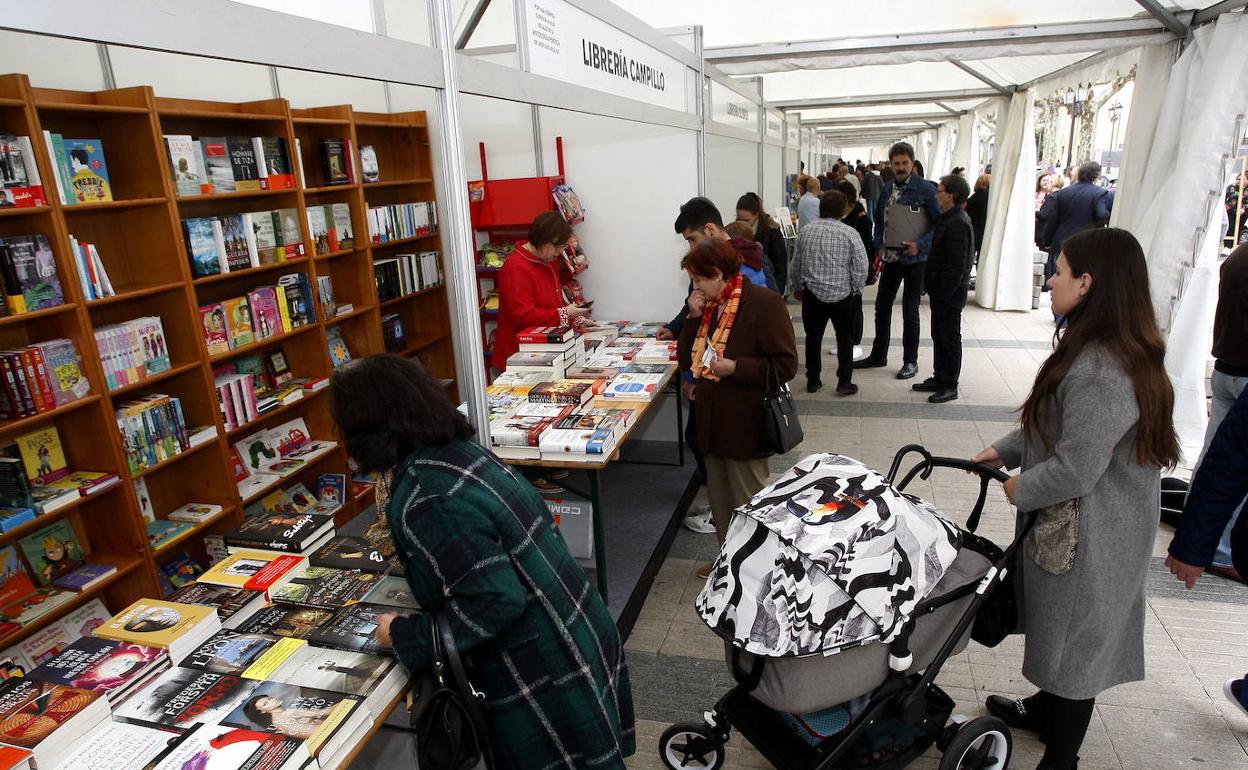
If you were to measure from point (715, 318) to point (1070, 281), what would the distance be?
1445 millimetres

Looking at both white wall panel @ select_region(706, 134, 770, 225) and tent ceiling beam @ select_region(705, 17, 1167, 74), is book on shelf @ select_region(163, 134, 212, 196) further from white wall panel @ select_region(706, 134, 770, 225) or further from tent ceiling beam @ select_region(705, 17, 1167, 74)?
tent ceiling beam @ select_region(705, 17, 1167, 74)

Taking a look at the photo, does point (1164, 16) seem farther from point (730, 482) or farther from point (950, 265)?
point (730, 482)

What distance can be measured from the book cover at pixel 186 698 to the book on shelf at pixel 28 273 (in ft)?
6.31

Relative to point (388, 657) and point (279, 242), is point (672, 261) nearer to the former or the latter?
point (279, 242)

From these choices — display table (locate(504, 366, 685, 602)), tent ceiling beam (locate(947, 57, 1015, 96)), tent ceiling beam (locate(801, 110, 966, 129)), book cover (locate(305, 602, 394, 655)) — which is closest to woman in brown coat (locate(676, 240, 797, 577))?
display table (locate(504, 366, 685, 602))

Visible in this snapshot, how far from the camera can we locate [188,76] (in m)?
3.72

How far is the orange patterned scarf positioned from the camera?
118 inches

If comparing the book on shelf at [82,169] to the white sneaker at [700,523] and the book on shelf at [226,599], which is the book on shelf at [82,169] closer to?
the book on shelf at [226,599]

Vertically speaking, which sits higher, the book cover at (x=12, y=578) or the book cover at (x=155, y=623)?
the book cover at (x=155, y=623)

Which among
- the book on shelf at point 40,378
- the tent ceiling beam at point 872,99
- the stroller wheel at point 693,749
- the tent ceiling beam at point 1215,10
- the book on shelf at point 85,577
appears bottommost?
the stroller wheel at point 693,749

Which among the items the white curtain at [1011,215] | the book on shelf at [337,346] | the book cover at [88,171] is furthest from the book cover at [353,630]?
the white curtain at [1011,215]

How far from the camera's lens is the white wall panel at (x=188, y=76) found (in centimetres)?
342

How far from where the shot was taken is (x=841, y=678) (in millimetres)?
1801

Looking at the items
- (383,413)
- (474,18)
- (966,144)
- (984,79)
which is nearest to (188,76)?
(474,18)
